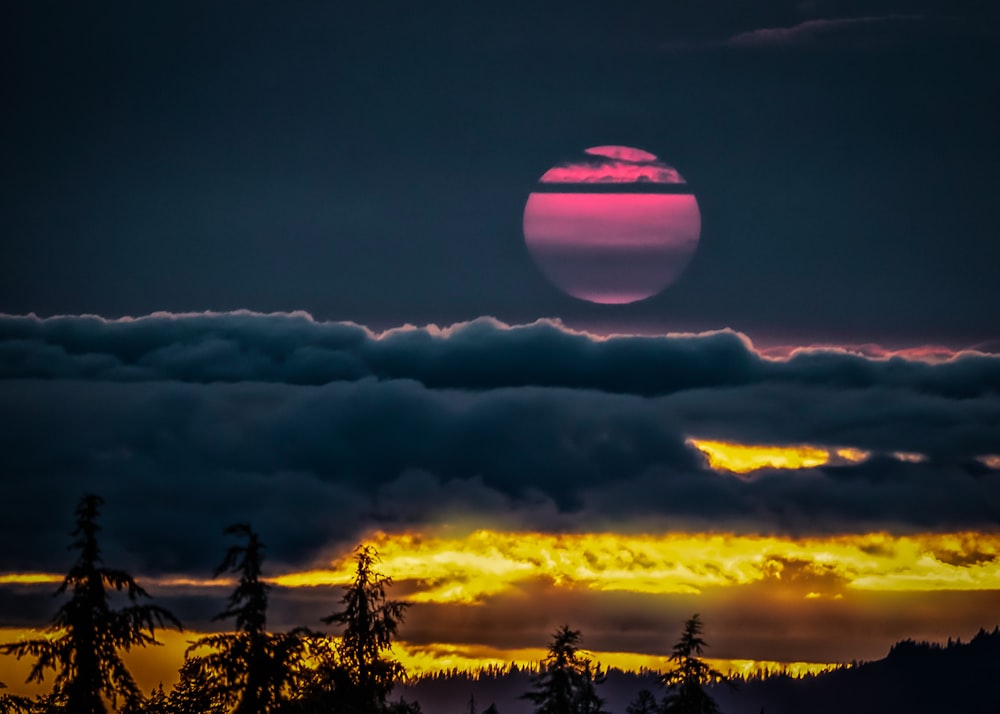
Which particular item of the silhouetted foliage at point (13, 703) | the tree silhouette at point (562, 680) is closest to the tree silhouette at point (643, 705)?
the tree silhouette at point (562, 680)

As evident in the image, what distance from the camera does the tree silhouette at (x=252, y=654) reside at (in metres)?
42.6

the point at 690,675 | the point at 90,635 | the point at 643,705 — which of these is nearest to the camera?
the point at 90,635

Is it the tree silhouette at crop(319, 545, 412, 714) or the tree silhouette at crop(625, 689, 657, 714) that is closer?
the tree silhouette at crop(319, 545, 412, 714)

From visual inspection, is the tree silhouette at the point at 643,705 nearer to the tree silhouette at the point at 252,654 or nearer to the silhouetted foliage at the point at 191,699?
the silhouetted foliage at the point at 191,699

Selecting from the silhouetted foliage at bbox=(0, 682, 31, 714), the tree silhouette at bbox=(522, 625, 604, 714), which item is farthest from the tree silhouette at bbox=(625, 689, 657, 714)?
the silhouetted foliage at bbox=(0, 682, 31, 714)

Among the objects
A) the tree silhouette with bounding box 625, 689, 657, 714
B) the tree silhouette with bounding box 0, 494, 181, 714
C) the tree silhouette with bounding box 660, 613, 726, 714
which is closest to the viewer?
the tree silhouette with bounding box 0, 494, 181, 714

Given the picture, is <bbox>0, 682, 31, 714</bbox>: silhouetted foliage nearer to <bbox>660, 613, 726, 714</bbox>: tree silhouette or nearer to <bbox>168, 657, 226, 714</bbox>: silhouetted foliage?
<bbox>168, 657, 226, 714</bbox>: silhouetted foliage

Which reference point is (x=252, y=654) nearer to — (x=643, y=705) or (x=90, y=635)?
(x=90, y=635)

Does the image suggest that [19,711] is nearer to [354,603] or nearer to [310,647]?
[310,647]

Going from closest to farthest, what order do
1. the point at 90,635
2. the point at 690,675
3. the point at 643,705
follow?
the point at 90,635, the point at 690,675, the point at 643,705

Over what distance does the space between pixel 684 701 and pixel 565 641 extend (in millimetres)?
5661

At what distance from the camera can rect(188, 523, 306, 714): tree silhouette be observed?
42562 millimetres

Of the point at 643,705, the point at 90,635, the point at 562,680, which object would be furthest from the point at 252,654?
the point at 643,705

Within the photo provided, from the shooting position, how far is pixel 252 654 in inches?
1695
